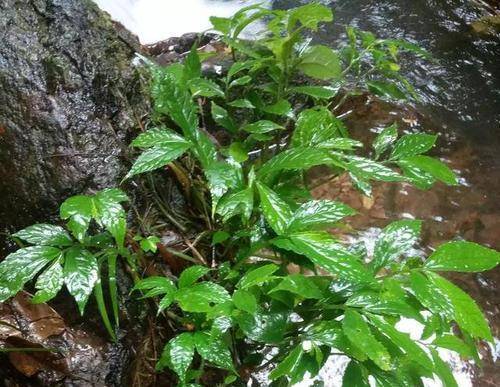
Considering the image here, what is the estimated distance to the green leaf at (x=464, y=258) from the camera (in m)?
1.34

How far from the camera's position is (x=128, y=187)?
2.04 m

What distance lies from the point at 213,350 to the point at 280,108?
4.05 feet

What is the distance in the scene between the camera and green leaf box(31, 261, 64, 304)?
1458 mm

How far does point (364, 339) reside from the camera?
4.25 feet

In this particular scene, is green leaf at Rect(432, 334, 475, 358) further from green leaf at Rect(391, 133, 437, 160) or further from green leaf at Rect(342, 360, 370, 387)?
green leaf at Rect(391, 133, 437, 160)

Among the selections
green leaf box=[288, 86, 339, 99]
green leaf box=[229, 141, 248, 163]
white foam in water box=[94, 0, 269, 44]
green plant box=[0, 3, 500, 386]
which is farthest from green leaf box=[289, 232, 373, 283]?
white foam in water box=[94, 0, 269, 44]

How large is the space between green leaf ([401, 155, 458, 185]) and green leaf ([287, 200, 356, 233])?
0.43 metres

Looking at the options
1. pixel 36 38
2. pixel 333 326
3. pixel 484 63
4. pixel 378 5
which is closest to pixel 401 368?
pixel 333 326

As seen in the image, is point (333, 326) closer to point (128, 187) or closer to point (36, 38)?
point (128, 187)

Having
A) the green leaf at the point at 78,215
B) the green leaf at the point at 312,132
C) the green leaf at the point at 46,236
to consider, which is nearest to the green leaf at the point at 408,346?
the green leaf at the point at 312,132

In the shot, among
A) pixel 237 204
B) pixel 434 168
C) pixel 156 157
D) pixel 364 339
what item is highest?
pixel 156 157

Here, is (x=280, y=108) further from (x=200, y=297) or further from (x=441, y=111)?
(x=441, y=111)

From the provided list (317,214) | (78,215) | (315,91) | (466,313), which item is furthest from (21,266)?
(315,91)

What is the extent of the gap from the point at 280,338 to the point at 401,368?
0.38 metres
